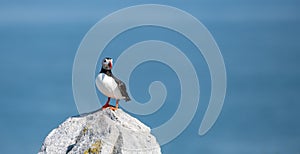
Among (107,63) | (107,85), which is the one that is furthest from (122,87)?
(107,63)

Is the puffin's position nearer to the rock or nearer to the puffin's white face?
the puffin's white face

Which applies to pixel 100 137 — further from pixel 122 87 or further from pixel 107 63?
pixel 122 87

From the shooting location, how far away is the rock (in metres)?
11.7

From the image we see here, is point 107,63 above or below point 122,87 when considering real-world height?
above

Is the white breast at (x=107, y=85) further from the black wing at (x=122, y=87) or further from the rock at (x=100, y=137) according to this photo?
the rock at (x=100, y=137)

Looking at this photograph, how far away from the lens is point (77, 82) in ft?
50.4

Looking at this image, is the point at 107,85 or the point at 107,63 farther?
the point at 107,63

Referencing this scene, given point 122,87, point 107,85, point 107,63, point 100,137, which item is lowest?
point 100,137

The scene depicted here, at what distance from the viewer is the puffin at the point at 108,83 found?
1465 cm

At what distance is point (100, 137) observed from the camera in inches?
463

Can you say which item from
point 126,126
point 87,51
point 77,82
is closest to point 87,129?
point 126,126

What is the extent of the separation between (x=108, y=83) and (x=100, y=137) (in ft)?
10.2

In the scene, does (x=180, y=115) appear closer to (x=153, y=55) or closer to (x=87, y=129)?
(x=153, y=55)

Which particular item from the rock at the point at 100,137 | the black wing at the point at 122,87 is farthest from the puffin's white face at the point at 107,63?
the rock at the point at 100,137
